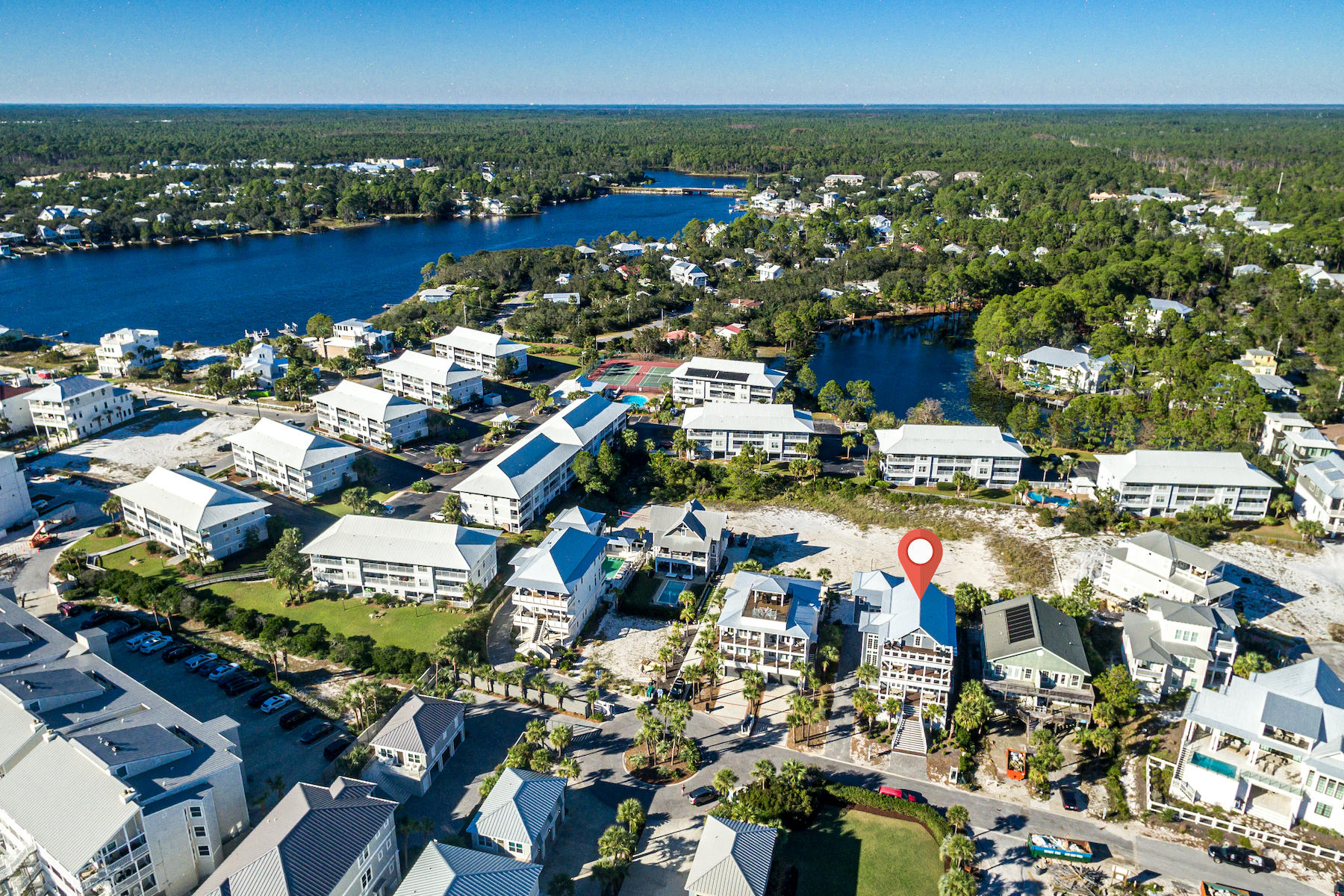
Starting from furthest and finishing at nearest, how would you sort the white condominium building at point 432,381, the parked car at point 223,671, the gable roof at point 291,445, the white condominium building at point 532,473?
the white condominium building at point 432,381 < the gable roof at point 291,445 < the white condominium building at point 532,473 < the parked car at point 223,671

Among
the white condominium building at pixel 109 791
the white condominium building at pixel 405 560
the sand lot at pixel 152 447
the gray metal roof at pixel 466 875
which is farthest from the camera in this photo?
the sand lot at pixel 152 447

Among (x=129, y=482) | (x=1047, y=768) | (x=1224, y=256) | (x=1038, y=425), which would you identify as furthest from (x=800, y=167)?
(x=1047, y=768)

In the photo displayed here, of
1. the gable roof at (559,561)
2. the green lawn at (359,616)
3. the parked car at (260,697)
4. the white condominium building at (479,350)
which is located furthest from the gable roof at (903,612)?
the white condominium building at (479,350)

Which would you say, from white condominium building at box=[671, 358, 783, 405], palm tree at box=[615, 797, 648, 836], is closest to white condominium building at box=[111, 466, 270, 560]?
palm tree at box=[615, 797, 648, 836]

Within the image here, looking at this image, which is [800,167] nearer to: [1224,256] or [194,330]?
[1224,256]

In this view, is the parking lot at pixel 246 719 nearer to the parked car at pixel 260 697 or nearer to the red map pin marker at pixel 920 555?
the parked car at pixel 260 697

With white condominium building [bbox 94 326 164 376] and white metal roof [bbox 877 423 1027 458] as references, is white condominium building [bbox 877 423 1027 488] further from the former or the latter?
white condominium building [bbox 94 326 164 376]

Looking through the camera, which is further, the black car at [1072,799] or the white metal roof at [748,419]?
the white metal roof at [748,419]
